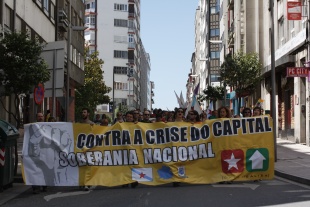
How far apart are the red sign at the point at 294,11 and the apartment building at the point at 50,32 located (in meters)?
10.4

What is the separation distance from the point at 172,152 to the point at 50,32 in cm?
2754

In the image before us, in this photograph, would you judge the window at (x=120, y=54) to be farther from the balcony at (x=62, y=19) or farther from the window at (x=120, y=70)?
the balcony at (x=62, y=19)

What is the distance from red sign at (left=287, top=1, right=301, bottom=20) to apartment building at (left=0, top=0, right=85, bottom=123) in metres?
10.4

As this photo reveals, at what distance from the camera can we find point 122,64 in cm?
11006


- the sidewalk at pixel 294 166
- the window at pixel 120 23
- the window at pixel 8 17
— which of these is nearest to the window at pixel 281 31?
the sidewalk at pixel 294 166

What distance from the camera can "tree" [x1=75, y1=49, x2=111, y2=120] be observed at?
55.9m

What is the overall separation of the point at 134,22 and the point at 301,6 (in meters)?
89.4

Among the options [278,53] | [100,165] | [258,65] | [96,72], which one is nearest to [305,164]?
[100,165]

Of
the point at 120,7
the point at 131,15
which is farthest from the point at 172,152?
the point at 131,15

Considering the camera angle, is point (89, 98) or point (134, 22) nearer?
point (89, 98)

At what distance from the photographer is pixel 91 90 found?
56969 millimetres

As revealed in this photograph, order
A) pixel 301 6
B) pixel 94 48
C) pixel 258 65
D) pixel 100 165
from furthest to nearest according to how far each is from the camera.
Answer: pixel 94 48 < pixel 258 65 < pixel 301 6 < pixel 100 165

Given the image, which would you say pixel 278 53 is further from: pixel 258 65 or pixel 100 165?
pixel 100 165

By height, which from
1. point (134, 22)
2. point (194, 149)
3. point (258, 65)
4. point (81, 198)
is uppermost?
point (134, 22)
